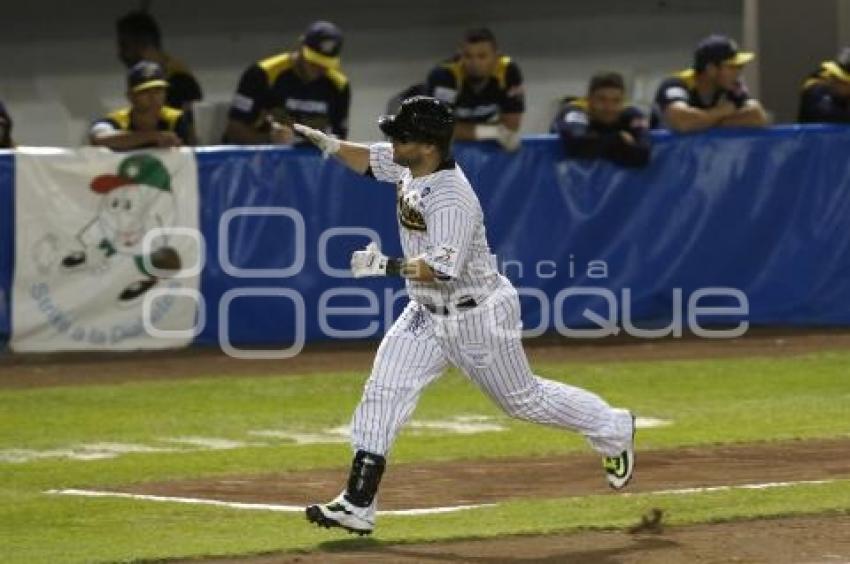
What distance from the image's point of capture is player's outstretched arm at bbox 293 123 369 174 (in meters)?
8.63

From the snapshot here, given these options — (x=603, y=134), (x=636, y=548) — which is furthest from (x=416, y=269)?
(x=603, y=134)

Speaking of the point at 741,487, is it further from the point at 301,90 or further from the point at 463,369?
the point at 301,90

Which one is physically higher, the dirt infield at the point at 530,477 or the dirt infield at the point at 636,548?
the dirt infield at the point at 530,477

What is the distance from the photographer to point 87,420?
1208 cm

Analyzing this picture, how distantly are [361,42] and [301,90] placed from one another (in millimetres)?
3536

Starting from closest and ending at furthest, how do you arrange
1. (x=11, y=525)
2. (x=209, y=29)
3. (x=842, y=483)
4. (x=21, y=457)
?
(x=11, y=525) < (x=842, y=483) < (x=21, y=457) < (x=209, y=29)

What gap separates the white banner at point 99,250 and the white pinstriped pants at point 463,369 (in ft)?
20.6

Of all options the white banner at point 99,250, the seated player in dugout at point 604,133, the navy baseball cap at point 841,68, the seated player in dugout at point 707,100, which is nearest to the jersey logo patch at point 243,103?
the white banner at point 99,250

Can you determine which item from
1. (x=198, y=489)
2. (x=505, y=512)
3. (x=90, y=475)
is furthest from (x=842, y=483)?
(x=90, y=475)

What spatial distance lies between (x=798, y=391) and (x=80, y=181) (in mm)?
5062

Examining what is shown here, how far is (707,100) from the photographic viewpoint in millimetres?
15023

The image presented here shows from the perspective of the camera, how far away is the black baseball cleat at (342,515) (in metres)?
7.84

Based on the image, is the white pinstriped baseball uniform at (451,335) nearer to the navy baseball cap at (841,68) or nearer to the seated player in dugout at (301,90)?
the seated player in dugout at (301,90)

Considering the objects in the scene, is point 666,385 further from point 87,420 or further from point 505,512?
point 505,512
